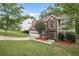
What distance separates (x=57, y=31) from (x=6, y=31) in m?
0.43

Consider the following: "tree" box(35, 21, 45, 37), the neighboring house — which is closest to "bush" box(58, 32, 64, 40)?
"tree" box(35, 21, 45, 37)

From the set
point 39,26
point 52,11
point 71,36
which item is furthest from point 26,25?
point 71,36

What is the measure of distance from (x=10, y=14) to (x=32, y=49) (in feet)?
1.16

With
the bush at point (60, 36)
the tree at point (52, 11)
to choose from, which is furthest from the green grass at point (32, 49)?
the tree at point (52, 11)

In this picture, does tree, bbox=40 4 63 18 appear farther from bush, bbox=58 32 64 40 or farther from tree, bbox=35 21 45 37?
bush, bbox=58 32 64 40

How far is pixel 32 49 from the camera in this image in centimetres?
214

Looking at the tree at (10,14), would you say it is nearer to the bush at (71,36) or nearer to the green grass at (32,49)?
the green grass at (32,49)

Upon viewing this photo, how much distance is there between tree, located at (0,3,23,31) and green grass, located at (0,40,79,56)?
0.49 ft

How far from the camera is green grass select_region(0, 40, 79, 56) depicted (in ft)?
7.00

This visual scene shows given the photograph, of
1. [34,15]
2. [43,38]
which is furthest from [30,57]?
[34,15]

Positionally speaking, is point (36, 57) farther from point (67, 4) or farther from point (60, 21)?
point (67, 4)

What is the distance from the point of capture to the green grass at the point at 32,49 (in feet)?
7.00

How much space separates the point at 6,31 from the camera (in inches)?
85.1

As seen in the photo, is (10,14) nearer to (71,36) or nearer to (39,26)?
(39,26)
